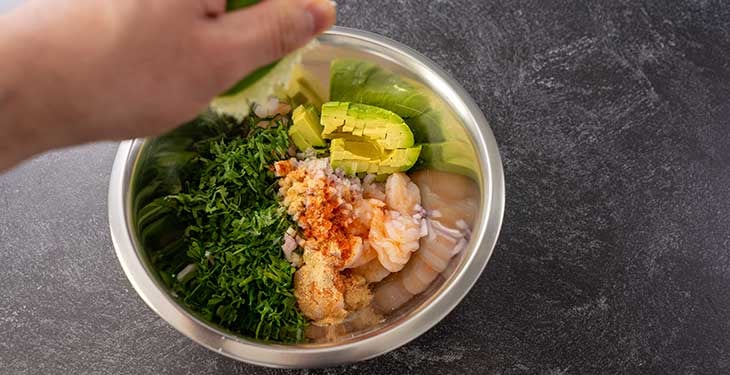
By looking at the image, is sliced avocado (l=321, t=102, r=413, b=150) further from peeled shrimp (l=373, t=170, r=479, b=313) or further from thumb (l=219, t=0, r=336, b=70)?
thumb (l=219, t=0, r=336, b=70)

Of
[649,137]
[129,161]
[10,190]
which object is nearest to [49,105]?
[129,161]

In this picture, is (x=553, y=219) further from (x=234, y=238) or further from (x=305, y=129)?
(x=234, y=238)

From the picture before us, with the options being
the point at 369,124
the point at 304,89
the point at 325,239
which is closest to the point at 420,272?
the point at 325,239

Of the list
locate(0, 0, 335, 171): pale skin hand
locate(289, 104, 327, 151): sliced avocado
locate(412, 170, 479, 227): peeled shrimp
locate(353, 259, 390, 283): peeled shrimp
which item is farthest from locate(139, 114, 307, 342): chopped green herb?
locate(0, 0, 335, 171): pale skin hand

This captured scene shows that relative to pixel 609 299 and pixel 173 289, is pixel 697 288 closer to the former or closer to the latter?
pixel 609 299

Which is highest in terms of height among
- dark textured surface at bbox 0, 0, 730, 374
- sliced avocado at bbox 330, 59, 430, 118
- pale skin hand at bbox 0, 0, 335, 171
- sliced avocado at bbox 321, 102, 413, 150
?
pale skin hand at bbox 0, 0, 335, 171

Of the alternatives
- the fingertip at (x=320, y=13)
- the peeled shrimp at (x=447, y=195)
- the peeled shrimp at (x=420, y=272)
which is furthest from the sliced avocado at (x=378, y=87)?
the fingertip at (x=320, y=13)
